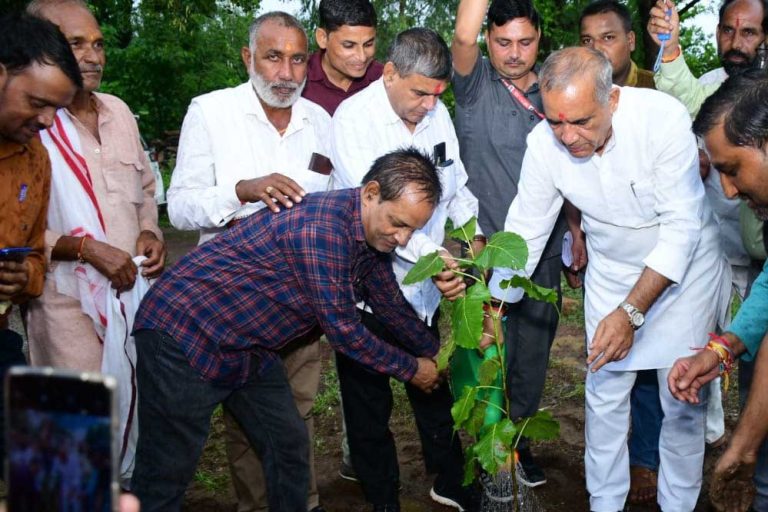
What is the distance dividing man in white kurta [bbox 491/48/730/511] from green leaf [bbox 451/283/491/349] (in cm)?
53

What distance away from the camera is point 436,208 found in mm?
3420

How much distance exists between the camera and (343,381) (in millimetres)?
3461

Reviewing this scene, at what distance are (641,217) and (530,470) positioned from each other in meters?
1.41

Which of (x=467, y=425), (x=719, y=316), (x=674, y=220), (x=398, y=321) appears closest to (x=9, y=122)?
(x=398, y=321)

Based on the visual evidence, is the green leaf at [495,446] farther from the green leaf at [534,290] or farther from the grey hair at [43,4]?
the grey hair at [43,4]

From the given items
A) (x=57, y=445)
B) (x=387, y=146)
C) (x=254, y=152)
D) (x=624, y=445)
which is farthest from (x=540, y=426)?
(x=57, y=445)

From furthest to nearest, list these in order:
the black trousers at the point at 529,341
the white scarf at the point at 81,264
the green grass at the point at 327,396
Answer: the green grass at the point at 327,396, the black trousers at the point at 529,341, the white scarf at the point at 81,264

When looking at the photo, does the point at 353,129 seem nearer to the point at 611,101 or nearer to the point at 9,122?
the point at 611,101

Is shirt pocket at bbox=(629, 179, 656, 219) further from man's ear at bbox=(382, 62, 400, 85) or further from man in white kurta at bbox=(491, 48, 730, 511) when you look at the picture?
man's ear at bbox=(382, 62, 400, 85)

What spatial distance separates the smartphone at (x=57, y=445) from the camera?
2.97 feet

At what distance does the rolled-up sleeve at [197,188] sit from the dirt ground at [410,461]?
134 cm

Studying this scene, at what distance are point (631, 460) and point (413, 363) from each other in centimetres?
154

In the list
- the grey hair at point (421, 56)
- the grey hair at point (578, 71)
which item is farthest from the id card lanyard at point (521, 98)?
the grey hair at point (578, 71)

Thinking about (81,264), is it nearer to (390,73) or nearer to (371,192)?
(371,192)
